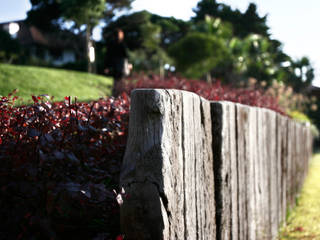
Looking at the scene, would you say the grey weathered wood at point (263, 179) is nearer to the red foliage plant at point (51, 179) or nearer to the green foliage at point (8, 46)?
the red foliage plant at point (51, 179)

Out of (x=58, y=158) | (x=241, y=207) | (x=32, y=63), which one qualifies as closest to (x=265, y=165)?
(x=241, y=207)

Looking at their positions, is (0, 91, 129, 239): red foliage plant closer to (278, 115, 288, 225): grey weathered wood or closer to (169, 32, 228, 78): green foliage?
(278, 115, 288, 225): grey weathered wood

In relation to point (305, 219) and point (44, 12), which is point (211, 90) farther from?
point (44, 12)

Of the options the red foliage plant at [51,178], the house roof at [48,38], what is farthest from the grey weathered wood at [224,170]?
the house roof at [48,38]

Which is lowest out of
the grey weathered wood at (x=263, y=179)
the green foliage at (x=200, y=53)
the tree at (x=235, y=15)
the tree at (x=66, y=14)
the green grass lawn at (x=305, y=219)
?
the green grass lawn at (x=305, y=219)

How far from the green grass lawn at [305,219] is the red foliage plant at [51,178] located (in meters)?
3.31

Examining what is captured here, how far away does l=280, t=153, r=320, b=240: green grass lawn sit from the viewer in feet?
14.8

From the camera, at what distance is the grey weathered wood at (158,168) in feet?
5.32

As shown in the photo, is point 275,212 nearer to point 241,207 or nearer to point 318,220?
point 318,220

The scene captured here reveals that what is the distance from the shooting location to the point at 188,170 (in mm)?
1906

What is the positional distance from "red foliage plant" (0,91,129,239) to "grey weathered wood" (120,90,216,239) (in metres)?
0.13

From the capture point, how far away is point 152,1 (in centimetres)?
193

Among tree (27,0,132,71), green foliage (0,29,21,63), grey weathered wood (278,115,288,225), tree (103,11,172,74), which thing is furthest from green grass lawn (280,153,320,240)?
green foliage (0,29,21,63)

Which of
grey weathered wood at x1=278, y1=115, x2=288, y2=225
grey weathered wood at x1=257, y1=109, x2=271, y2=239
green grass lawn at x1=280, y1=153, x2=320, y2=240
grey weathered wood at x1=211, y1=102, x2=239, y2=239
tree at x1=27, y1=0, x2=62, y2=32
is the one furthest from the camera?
tree at x1=27, y1=0, x2=62, y2=32
